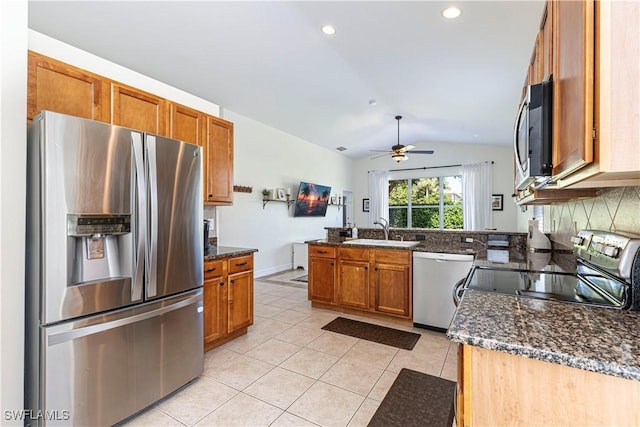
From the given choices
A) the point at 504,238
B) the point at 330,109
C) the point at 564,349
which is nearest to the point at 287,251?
the point at 330,109

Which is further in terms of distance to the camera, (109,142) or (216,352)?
(216,352)

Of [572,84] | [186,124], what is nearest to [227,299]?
[186,124]

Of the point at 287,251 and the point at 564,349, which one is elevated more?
the point at 564,349

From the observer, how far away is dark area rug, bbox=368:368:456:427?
5.90 feet

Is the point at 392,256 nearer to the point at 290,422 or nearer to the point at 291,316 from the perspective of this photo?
the point at 291,316

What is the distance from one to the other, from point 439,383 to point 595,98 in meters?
2.12

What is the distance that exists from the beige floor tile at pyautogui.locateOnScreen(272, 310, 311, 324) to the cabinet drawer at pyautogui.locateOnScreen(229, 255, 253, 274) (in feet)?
2.86

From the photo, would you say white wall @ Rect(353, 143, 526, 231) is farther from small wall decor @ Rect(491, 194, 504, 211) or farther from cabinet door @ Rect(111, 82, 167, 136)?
cabinet door @ Rect(111, 82, 167, 136)

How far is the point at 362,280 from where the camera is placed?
349 cm

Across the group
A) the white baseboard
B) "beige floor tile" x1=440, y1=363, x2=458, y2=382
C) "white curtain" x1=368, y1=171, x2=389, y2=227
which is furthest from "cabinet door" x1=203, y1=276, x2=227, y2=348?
"white curtain" x1=368, y1=171, x2=389, y2=227

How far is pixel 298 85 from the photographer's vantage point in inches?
166

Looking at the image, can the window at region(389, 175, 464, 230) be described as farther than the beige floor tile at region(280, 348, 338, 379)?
Yes

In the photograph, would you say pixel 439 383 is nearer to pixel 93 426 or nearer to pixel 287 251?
pixel 93 426

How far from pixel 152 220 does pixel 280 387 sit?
145 centimetres
